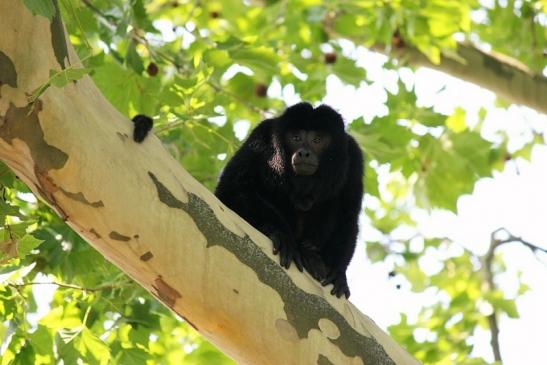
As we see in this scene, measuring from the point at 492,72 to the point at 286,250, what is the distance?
13.0 ft

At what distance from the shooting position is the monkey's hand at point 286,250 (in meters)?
3.55

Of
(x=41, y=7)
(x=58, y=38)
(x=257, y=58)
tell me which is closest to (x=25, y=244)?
(x=58, y=38)

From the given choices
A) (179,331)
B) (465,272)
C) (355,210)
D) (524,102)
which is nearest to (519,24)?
(524,102)

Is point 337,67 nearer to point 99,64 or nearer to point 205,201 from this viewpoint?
point 99,64

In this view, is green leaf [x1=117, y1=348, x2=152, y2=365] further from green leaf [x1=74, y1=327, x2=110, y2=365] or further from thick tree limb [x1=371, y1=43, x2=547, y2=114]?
thick tree limb [x1=371, y1=43, x2=547, y2=114]

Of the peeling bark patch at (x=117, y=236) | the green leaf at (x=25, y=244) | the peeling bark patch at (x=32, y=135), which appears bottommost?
the green leaf at (x=25, y=244)

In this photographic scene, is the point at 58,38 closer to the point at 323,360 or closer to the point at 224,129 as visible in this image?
the point at 323,360

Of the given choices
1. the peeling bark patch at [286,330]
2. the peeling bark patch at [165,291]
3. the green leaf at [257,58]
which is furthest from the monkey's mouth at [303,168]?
the peeling bark patch at [165,291]

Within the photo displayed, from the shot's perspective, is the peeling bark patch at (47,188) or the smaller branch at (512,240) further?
the smaller branch at (512,240)

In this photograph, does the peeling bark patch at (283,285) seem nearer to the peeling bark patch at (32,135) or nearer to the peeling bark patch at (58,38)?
the peeling bark patch at (32,135)

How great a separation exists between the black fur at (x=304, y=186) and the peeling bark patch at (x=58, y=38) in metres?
1.68

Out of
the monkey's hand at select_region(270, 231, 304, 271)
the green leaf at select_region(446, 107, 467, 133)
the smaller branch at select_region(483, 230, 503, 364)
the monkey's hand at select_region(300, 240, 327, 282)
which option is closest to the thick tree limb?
the green leaf at select_region(446, 107, 467, 133)

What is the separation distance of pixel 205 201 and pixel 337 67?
314cm

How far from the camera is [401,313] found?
261 inches
